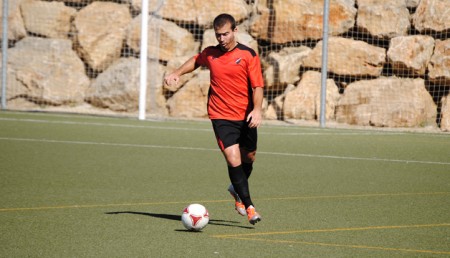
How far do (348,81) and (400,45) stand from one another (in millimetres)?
1362

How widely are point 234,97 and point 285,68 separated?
1405 cm

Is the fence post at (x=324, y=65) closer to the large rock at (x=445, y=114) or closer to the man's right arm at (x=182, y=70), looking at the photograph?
the large rock at (x=445, y=114)

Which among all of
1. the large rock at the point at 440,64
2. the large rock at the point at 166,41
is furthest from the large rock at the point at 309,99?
the large rock at the point at 166,41

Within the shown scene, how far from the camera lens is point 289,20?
22719 mm

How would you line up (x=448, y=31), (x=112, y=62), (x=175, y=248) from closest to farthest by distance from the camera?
(x=175, y=248)
(x=448, y=31)
(x=112, y=62)

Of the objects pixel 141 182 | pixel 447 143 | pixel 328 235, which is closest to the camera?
pixel 328 235

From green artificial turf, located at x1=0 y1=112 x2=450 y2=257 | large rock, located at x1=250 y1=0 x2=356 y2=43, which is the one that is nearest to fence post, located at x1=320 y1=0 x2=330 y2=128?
large rock, located at x1=250 y1=0 x2=356 y2=43

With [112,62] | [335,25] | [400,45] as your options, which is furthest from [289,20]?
[112,62]

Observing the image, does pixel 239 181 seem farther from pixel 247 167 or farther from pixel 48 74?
pixel 48 74

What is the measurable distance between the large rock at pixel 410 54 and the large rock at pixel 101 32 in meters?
6.75

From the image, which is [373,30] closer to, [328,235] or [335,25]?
[335,25]

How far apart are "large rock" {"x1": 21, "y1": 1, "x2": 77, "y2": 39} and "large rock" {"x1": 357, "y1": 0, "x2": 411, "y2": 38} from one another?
7.42 meters

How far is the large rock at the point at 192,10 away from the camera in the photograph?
931 inches

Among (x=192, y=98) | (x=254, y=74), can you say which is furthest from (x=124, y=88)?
(x=254, y=74)
